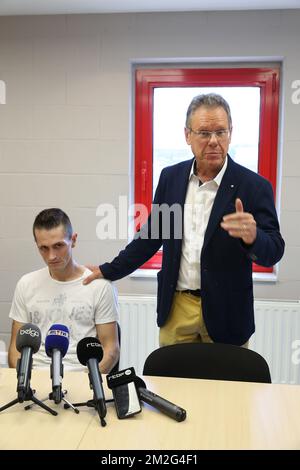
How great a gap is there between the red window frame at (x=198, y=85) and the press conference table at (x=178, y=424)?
5.81 ft

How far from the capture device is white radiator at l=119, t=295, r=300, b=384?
9.53 ft

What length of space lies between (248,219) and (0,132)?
2.18m

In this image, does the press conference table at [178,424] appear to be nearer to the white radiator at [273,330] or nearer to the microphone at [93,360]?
the microphone at [93,360]

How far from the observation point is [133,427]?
124 cm

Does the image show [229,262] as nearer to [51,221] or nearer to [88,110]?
[51,221]

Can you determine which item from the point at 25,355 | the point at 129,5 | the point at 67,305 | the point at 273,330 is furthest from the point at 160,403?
the point at 129,5

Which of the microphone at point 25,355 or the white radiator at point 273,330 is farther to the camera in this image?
the white radiator at point 273,330

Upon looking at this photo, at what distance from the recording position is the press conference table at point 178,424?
3.81 ft

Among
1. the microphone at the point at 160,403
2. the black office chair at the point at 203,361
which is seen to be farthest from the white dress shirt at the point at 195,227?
the microphone at the point at 160,403

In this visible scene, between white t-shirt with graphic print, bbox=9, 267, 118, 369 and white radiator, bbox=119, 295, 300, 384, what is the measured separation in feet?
3.17

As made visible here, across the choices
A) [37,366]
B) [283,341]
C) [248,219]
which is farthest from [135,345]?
[248,219]

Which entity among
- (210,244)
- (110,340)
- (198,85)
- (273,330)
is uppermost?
(198,85)

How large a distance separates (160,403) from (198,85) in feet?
7.68

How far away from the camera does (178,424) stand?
4.12ft
